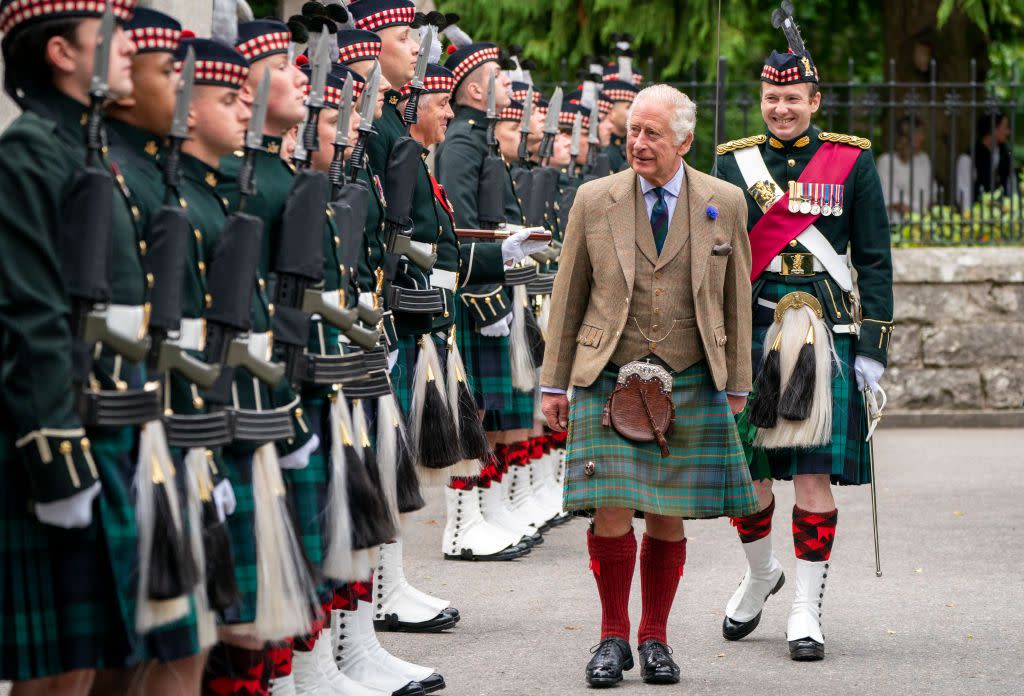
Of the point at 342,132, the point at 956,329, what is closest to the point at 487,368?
the point at 342,132

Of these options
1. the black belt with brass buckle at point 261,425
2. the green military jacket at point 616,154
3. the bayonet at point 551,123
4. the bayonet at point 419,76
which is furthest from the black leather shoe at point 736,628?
the green military jacket at point 616,154

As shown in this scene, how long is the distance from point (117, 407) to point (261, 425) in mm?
617

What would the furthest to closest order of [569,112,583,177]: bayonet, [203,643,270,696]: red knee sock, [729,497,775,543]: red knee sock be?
[569,112,583,177]: bayonet → [729,497,775,543]: red knee sock → [203,643,270,696]: red knee sock

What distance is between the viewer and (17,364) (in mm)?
3371

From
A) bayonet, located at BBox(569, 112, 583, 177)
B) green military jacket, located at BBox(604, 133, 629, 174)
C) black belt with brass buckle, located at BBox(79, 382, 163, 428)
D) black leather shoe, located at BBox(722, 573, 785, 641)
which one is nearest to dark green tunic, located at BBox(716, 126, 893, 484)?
black leather shoe, located at BBox(722, 573, 785, 641)

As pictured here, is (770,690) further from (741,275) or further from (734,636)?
(741,275)

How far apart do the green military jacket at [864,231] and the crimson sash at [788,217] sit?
3 cm

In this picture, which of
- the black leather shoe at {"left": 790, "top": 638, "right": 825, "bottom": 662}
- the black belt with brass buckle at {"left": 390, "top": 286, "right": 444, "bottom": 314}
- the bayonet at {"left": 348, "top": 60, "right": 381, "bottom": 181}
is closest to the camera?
the bayonet at {"left": 348, "top": 60, "right": 381, "bottom": 181}

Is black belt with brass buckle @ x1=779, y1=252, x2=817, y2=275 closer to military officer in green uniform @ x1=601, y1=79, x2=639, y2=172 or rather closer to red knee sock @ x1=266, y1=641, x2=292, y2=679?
red knee sock @ x1=266, y1=641, x2=292, y2=679

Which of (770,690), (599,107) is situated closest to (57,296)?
(770,690)

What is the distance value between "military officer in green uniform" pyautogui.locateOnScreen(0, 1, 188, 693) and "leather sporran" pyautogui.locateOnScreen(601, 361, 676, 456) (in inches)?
86.1

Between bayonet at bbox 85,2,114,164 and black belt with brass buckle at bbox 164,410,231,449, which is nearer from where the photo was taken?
bayonet at bbox 85,2,114,164

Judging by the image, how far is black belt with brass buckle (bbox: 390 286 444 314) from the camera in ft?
20.2

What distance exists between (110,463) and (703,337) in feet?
8.08
